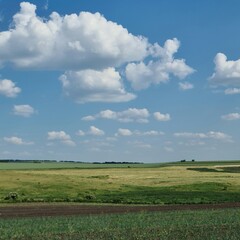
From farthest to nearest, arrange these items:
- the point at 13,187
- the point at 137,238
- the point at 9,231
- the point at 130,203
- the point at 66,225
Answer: the point at 13,187, the point at 130,203, the point at 66,225, the point at 9,231, the point at 137,238

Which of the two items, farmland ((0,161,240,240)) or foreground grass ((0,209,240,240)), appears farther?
farmland ((0,161,240,240))

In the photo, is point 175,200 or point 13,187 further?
point 13,187

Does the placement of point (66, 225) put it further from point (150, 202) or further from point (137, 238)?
point (150, 202)

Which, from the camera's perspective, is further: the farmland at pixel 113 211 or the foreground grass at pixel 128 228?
the farmland at pixel 113 211

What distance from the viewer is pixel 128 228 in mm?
34219

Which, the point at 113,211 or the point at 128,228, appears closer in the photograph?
the point at 128,228

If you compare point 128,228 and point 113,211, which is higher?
point 128,228

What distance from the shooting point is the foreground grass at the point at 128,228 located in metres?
30.0

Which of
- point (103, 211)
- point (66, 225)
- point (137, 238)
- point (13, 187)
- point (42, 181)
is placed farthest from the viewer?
point (42, 181)

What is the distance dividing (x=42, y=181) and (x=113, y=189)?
1614 centimetres

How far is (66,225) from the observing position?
36.0 m

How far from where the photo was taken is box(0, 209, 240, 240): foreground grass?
98.6 ft

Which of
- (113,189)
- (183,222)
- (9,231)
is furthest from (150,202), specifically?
(9,231)

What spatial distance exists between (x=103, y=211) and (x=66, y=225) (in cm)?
1601
